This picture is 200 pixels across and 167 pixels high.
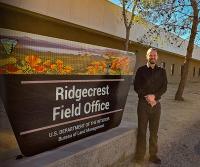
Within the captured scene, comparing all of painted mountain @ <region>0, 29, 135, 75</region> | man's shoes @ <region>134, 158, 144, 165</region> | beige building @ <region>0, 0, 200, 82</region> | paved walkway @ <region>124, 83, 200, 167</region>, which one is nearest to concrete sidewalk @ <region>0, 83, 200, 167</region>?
paved walkway @ <region>124, 83, 200, 167</region>

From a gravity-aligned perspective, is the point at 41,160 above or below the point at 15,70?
below

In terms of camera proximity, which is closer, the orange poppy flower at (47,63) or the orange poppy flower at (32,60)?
the orange poppy flower at (32,60)

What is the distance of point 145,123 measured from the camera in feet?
20.9

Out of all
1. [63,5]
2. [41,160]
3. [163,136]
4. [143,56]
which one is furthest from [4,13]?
[143,56]

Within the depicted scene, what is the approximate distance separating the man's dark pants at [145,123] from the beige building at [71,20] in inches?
282

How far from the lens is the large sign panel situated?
3.89 m

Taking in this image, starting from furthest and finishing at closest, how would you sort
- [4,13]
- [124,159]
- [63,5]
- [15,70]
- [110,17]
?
[110,17], [63,5], [4,13], [124,159], [15,70]

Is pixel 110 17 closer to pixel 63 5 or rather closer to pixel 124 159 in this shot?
pixel 63 5

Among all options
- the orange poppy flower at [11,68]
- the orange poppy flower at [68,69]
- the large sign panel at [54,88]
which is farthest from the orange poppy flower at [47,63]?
the orange poppy flower at [11,68]

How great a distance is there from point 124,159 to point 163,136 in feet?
9.18

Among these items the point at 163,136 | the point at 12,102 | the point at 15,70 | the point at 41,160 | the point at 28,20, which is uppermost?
the point at 28,20

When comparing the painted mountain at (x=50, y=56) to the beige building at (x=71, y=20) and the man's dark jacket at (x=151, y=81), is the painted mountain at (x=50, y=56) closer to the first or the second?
the man's dark jacket at (x=151, y=81)

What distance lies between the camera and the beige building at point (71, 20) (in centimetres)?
1609

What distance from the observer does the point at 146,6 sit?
58.6 feet
